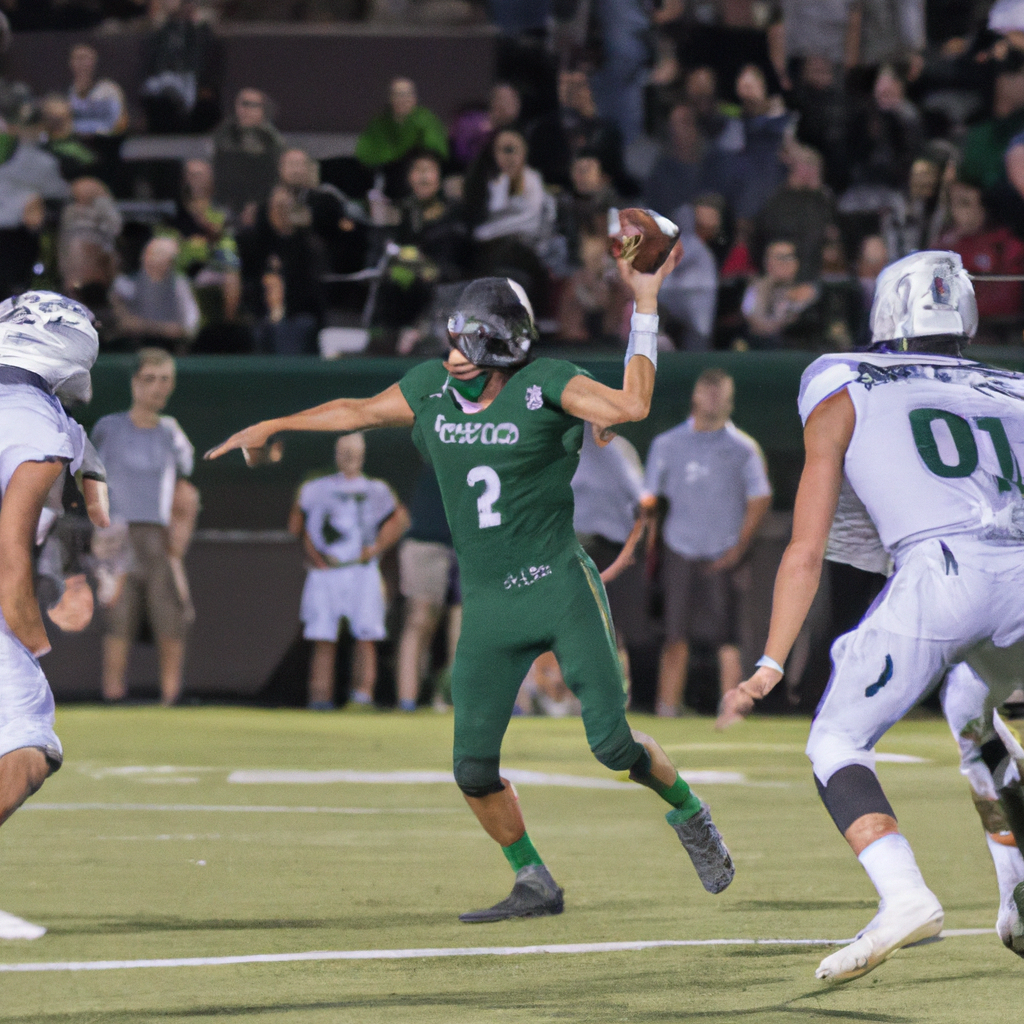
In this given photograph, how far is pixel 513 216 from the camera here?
15.1m

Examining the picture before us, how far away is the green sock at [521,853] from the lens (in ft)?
21.6

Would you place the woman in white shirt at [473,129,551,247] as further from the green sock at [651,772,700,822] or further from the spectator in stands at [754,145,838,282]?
the green sock at [651,772,700,822]

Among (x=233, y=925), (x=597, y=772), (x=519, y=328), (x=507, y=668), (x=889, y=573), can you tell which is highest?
(x=519, y=328)

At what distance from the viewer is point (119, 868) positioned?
7477mm

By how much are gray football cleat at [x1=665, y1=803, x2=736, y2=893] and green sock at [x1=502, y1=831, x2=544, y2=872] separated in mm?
519

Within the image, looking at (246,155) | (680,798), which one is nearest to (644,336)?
(680,798)

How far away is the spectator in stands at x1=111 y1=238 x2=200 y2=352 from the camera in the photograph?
47.3ft

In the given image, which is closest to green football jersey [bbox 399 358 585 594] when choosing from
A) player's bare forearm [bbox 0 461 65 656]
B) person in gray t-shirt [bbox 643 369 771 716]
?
player's bare forearm [bbox 0 461 65 656]

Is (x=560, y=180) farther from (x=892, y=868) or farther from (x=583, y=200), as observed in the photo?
(x=892, y=868)

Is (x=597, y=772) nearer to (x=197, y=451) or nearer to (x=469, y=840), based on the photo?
(x=469, y=840)

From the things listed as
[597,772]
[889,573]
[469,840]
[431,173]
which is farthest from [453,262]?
[889,573]

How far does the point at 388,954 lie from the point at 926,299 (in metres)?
2.67

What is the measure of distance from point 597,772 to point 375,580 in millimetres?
3569

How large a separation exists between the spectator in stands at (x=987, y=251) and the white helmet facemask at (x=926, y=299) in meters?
8.66
